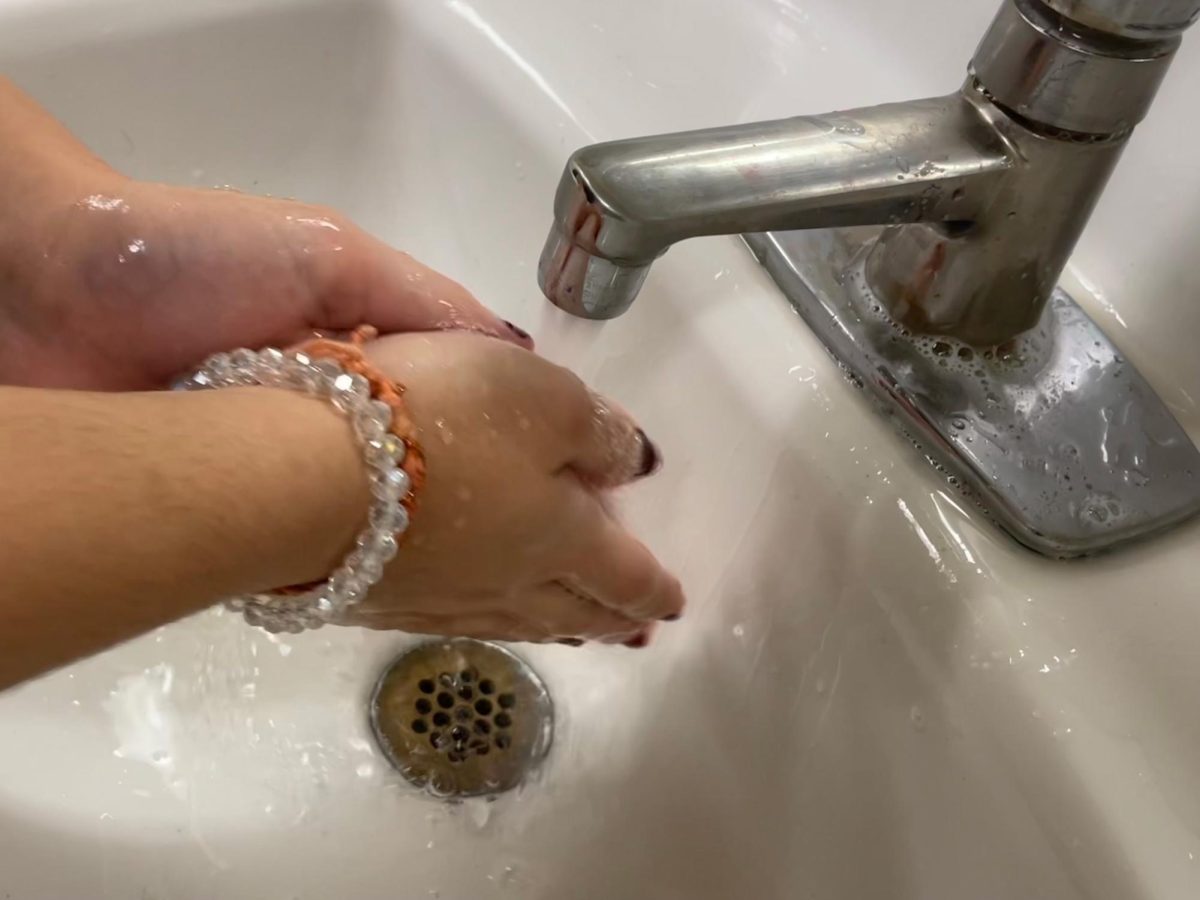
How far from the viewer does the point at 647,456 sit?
0.42 metres

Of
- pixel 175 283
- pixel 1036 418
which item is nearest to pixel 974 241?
pixel 1036 418

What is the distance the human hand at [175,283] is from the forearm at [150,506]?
0.08 meters

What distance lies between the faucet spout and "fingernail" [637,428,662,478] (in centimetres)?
11

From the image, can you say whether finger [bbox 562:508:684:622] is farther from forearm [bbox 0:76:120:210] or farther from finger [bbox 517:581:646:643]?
forearm [bbox 0:76:120:210]

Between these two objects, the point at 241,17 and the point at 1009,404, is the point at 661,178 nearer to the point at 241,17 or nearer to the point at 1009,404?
the point at 1009,404

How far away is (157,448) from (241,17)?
0.88 feet

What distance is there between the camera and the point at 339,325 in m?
0.41

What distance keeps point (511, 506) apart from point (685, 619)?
0.12m

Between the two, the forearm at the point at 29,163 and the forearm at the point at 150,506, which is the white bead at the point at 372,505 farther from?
the forearm at the point at 29,163

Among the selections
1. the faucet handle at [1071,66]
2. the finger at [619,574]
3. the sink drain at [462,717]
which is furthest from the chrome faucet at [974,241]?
the sink drain at [462,717]

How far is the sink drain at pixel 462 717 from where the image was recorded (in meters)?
0.46

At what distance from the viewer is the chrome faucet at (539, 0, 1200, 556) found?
0.28 meters

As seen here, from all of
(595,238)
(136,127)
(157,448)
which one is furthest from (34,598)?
(136,127)

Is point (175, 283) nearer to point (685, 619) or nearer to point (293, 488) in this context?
point (293, 488)
